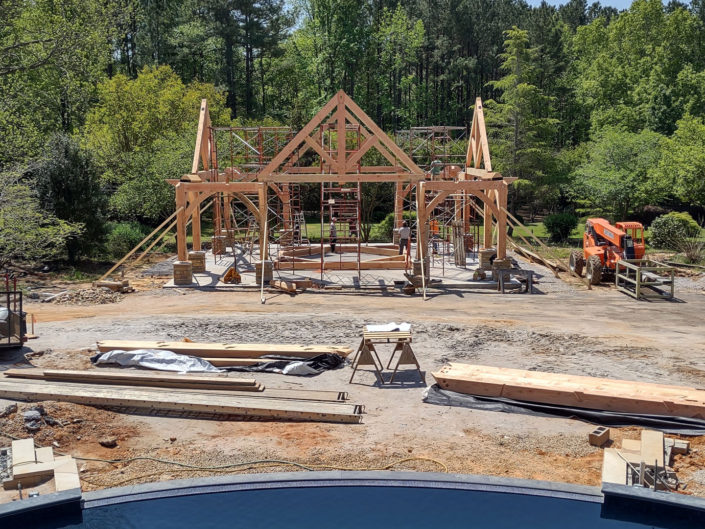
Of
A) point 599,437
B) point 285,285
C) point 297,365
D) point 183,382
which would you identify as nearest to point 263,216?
point 285,285

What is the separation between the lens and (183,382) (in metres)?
12.3

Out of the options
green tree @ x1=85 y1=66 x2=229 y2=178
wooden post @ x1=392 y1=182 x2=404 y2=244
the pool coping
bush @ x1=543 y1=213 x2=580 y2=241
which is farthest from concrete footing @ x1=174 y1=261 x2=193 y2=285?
bush @ x1=543 y1=213 x2=580 y2=241

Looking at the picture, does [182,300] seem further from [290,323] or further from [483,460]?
[483,460]

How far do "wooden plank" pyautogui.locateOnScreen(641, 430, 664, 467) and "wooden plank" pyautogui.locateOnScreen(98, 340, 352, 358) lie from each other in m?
6.03

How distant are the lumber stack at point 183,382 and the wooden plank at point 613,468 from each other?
4.21 meters

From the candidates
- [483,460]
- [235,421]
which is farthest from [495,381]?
[235,421]

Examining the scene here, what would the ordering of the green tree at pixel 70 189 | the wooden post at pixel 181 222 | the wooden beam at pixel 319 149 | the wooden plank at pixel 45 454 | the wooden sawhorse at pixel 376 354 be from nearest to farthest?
the wooden plank at pixel 45 454
the wooden sawhorse at pixel 376 354
the wooden post at pixel 181 222
the wooden beam at pixel 319 149
the green tree at pixel 70 189

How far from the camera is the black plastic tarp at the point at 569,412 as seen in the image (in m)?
10.6

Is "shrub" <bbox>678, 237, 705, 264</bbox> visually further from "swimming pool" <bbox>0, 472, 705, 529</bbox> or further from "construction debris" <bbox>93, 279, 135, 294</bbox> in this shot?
"swimming pool" <bbox>0, 472, 705, 529</bbox>

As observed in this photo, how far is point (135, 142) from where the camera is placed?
36.8m

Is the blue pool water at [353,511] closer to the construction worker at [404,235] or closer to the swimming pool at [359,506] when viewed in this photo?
the swimming pool at [359,506]

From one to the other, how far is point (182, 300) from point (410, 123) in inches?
1691

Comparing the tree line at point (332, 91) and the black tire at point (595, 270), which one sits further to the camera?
the tree line at point (332, 91)

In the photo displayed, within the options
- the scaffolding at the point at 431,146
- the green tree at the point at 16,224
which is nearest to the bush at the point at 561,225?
the scaffolding at the point at 431,146
